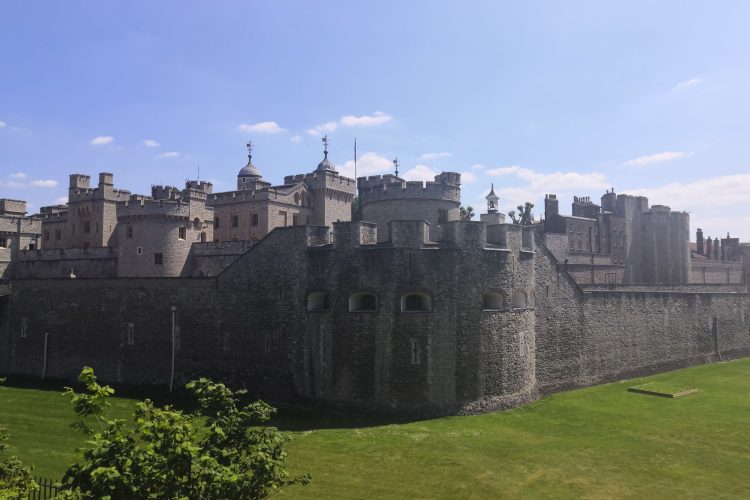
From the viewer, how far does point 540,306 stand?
96.7 ft

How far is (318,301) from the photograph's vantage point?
1066 inches

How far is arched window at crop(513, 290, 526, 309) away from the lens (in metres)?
27.3

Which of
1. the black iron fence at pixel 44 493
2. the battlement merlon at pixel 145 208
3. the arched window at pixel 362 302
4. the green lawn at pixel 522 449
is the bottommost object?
Answer: the green lawn at pixel 522 449

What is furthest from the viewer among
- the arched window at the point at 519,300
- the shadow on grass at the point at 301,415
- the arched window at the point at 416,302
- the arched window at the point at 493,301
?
the arched window at the point at 519,300

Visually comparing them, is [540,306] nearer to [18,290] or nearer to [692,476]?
[692,476]

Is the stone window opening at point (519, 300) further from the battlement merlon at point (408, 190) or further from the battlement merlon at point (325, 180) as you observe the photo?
the battlement merlon at point (325, 180)

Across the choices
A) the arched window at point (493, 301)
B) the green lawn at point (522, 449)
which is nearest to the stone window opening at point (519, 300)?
the arched window at point (493, 301)

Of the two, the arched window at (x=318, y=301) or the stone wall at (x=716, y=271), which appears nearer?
the arched window at (x=318, y=301)

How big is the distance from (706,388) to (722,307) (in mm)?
14023

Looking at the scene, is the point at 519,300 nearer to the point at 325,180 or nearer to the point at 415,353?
the point at 415,353

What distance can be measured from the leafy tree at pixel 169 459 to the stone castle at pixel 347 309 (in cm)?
1474

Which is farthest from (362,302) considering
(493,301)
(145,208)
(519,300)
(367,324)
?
(145,208)

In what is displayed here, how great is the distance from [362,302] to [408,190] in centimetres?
1008

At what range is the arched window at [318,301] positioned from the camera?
26750 mm
